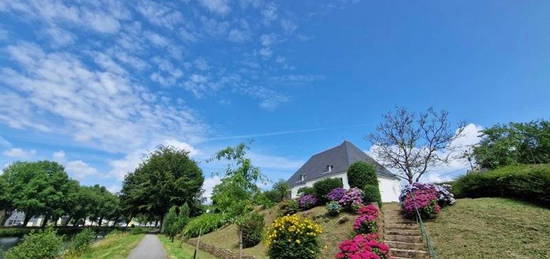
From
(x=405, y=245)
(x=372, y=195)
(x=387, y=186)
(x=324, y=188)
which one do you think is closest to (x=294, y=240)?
(x=405, y=245)

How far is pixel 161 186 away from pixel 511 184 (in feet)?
111

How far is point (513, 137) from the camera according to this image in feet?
74.9

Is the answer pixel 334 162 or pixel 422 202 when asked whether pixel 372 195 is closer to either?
pixel 422 202

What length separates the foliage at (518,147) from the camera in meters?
20.4

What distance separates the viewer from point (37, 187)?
34.1m

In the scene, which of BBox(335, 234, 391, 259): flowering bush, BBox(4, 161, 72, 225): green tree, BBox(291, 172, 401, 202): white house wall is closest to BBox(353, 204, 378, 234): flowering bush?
BBox(335, 234, 391, 259): flowering bush

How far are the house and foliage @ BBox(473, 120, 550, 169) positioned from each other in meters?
8.19

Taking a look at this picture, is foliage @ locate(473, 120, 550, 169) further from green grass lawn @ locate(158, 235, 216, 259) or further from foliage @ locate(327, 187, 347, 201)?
green grass lawn @ locate(158, 235, 216, 259)

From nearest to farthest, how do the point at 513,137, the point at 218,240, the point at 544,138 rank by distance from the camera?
the point at 218,240
the point at 544,138
the point at 513,137

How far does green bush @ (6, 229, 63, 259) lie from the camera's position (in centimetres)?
860

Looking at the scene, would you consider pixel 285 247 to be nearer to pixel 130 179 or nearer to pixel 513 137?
pixel 513 137

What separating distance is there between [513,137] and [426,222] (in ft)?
71.3

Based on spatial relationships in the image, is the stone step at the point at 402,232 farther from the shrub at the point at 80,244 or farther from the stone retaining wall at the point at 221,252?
the shrub at the point at 80,244

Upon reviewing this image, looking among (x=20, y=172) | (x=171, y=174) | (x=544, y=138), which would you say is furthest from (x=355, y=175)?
(x=20, y=172)
